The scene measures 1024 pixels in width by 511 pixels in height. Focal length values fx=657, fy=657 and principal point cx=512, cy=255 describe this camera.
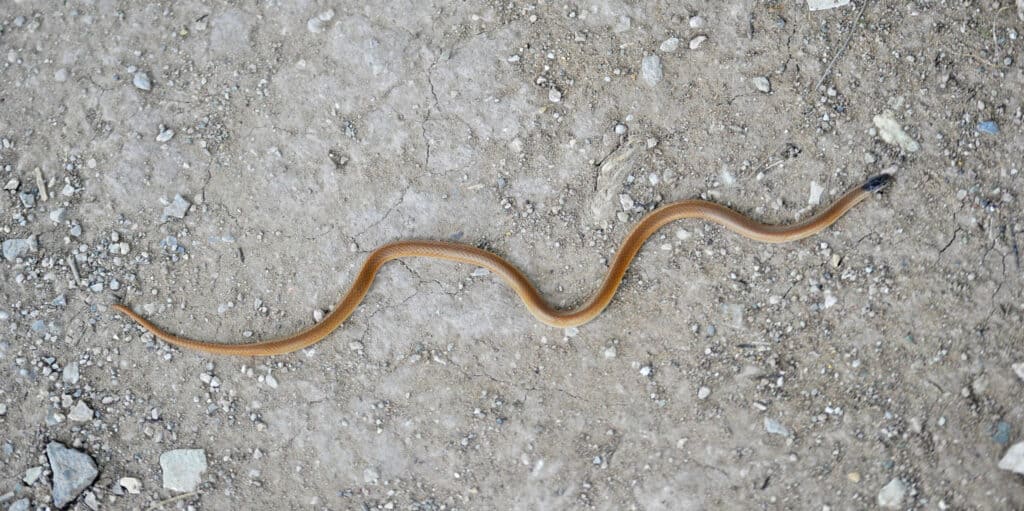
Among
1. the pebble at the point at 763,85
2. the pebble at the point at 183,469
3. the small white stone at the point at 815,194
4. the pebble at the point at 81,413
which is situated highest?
the pebble at the point at 763,85

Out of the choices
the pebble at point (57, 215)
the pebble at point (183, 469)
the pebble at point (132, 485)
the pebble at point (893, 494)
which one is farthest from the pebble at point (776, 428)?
the pebble at point (57, 215)

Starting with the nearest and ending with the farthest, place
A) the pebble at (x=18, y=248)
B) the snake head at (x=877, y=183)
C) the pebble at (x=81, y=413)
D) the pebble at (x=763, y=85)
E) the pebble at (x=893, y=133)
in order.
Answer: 1. the snake head at (x=877, y=183)
2. the pebble at (x=893, y=133)
3. the pebble at (x=763, y=85)
4. the pebble at (x=81, y=413)
5. the pebble at (x=18, y=248)

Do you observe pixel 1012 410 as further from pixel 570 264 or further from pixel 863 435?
pixel 570 264

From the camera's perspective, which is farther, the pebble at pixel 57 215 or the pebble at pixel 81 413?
the pebble at pixel 57 215

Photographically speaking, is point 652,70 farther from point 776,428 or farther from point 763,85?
point 776,428

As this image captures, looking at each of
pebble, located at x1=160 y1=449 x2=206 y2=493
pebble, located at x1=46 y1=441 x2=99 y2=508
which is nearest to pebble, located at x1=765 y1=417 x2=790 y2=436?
pebble, located at x1=160 y1=449 x2=206 y2=493

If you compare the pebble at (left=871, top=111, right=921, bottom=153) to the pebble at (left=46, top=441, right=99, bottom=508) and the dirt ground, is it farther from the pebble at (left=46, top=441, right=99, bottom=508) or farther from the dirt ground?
the pebble at (left=46, top=441, right=99, bottom=508)

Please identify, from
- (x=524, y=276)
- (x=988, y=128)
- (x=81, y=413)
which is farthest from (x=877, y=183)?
(x=81, y=413)

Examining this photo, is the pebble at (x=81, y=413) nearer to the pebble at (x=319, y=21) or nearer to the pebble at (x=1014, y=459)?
the pebble at (x=319, y=21)
